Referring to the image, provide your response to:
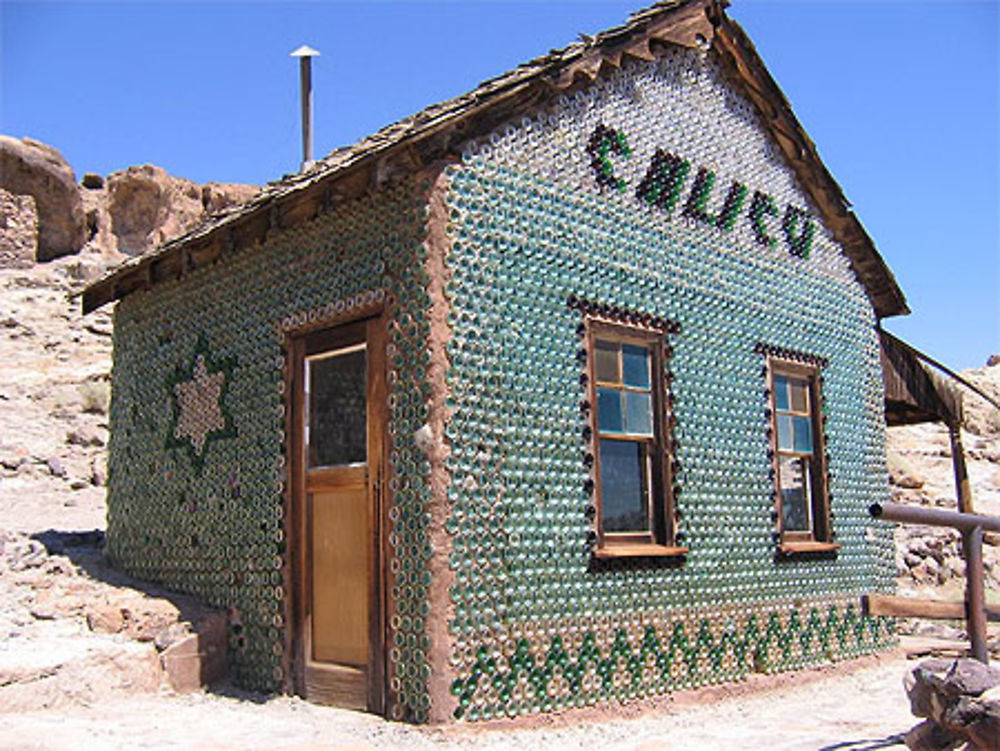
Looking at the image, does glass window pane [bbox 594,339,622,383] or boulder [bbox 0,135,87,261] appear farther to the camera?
boulder [bbox 0,135,87,261]

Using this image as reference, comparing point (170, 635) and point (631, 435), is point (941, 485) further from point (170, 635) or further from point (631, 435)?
point (170, 635)

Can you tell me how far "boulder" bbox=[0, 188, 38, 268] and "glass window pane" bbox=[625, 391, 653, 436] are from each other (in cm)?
2735

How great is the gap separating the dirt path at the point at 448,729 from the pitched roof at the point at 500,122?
3917 millimetres

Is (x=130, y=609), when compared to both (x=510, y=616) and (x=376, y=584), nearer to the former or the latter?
(x=376, y=584)

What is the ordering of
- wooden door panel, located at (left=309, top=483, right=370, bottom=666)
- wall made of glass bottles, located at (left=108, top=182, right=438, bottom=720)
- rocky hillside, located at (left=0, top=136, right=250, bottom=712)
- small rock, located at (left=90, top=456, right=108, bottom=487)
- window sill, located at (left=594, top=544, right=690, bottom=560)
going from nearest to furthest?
wall made of glass bottles, located at (left=108, top=182, right=438, bottom=720) < wooden door panel, located at (left=309, top=483, right=370, bottom=666) < window sill, located at (left=594, top=544, right=690, bottom=560) < rocky hillside, located at (left=0, top=136, right=250, bottom=712) < small rock, located at (left=90, top=456, right=108, bottom=487)

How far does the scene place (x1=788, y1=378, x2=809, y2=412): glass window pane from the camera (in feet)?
35.0

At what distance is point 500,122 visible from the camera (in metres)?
7.86

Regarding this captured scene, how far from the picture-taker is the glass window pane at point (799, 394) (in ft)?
35.0

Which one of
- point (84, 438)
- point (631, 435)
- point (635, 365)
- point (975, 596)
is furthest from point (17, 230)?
point (975, 596)

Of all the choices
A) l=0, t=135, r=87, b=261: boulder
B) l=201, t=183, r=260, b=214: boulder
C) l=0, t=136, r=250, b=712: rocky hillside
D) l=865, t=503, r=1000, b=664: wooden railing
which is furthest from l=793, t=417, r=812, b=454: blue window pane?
l=201, t=183, r=260, b=214: boulder

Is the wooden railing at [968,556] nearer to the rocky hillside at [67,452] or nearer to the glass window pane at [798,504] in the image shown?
the glass window pane at [798,504]

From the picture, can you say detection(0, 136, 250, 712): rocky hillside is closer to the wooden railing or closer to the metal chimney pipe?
the metal chimney pipe

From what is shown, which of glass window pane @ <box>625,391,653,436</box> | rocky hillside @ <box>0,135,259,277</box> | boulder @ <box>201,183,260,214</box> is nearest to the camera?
glass window pane @ <box>625,391,653,436</box>

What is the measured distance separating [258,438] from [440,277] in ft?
8.21
